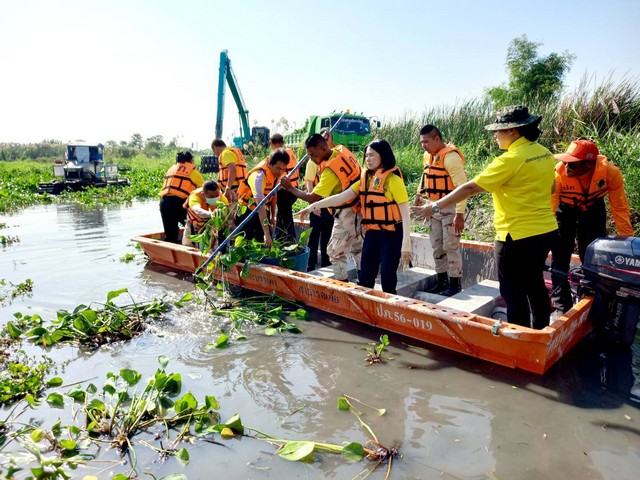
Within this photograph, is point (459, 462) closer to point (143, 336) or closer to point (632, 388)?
point (632, 388)

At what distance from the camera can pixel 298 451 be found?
2.62 metres

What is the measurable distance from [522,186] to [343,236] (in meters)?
2.13

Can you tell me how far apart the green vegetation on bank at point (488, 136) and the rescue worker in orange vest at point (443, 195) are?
270 cm

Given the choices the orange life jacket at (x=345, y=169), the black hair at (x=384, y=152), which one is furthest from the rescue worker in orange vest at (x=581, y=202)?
the orange life jacket at (x=345, y=169)

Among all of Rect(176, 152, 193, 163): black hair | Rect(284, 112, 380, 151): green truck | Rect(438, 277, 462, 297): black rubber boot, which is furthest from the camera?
Rect(284, 112, 380, 151): green truck

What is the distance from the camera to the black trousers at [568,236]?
428 cm

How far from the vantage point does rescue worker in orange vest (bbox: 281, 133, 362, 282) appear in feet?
15.6

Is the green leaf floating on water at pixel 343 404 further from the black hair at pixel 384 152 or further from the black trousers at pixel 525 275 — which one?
the black hair at pixel 384 152

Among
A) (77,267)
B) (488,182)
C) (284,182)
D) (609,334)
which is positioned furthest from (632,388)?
(77,267)

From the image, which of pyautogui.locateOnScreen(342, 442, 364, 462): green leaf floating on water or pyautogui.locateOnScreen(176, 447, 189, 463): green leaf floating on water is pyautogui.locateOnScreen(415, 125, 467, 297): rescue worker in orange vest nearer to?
pyautogui.locateOnScreen(342, 442, 364, 462): green leaf floating on water

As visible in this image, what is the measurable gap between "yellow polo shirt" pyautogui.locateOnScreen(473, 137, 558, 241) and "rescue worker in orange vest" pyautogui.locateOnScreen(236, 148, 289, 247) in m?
2.78

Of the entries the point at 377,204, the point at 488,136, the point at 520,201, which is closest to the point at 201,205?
the point at 377,204

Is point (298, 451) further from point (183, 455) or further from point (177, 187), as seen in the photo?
point (177, 187)

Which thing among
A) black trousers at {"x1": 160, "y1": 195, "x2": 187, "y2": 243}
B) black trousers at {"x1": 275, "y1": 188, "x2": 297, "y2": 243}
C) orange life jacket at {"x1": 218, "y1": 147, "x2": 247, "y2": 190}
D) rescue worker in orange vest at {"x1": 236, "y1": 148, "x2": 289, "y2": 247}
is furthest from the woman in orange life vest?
black trousers at {"x1": 160, "y1": 195, "x2": 187, "y2": 243}
